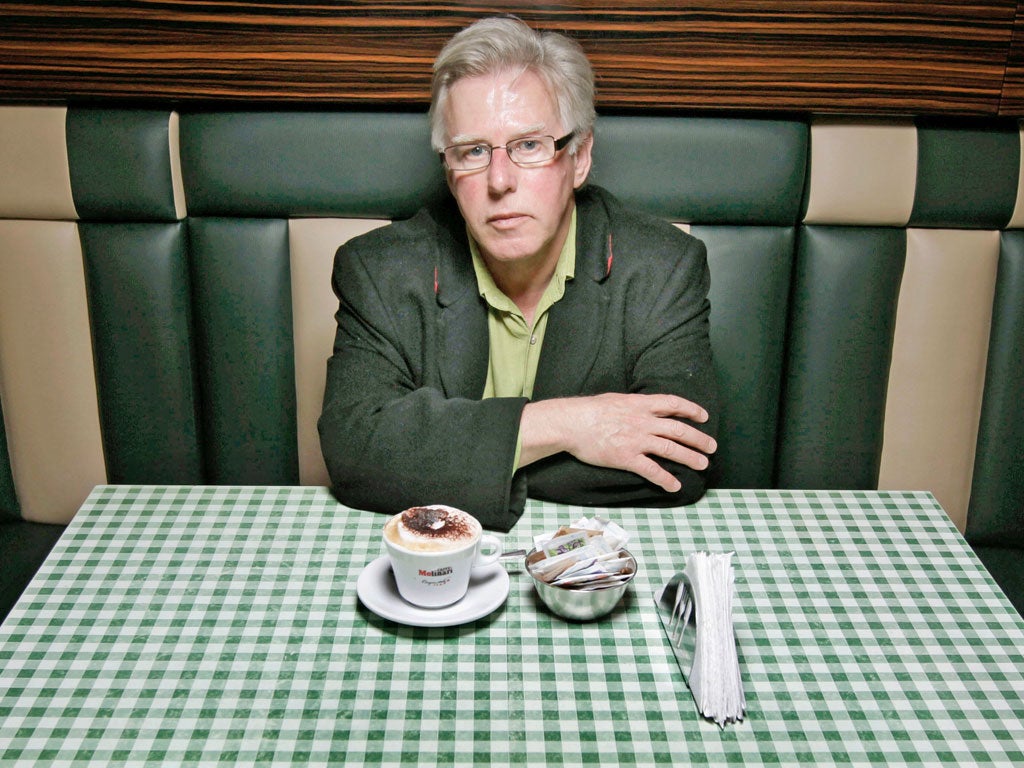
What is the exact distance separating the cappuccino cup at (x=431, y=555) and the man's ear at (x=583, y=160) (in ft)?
2.66

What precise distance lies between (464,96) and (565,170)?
214mm

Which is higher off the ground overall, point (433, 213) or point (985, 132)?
point (985, 132)

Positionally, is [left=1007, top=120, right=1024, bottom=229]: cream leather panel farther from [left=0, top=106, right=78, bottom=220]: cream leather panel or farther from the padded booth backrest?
[left=0, top=106, right=78, bottom=220]: cream leather panel

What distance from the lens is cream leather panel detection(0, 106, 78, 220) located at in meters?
1.82

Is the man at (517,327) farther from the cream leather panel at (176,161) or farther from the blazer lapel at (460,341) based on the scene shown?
the cream leather panel at (176,161)

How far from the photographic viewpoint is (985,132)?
184 centimetres

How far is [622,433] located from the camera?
1.44 meters

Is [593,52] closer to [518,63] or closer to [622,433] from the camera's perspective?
[518,63]

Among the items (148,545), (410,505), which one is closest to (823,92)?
(410,505)

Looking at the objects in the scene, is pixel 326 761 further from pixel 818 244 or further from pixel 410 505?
pixel 818 244

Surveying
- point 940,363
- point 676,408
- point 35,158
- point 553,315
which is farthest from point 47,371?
point 940,363

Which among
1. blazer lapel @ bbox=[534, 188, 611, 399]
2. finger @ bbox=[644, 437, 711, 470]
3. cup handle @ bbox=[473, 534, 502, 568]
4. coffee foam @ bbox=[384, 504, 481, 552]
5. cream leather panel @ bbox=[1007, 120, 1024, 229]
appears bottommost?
cup handle @ bbox=[473, 534, 502, 568]

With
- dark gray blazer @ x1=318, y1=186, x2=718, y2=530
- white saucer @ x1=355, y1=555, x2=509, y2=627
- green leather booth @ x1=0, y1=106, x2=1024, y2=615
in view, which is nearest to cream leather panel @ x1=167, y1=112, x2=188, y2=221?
green leather booth @ x1=0, y1=106, x2=1024, y2=615

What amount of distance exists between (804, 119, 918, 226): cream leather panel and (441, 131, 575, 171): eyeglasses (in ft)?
1.93
